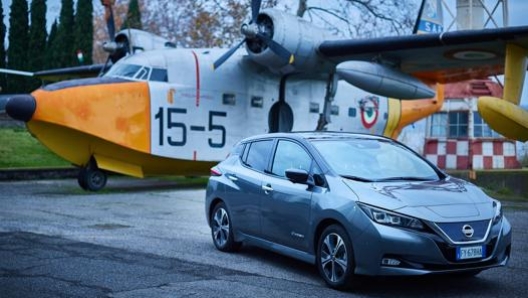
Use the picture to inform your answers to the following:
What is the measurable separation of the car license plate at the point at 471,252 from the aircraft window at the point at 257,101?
14.4 m

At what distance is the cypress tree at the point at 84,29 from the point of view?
33000 mm

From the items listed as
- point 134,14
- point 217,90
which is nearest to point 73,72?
point 217,90

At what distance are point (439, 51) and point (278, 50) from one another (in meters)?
4.25

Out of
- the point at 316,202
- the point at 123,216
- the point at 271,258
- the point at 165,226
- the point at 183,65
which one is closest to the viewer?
the point at 316,202

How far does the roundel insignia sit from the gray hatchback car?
15228 mm

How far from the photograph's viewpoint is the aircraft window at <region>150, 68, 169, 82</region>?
58.9 feet

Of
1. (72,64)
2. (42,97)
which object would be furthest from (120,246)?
(72,64)

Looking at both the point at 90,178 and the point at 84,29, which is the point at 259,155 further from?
the point at 84,29

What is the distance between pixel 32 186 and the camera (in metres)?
19.5

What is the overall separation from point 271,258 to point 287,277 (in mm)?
1244

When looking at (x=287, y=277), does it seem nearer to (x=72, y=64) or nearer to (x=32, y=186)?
(x=32, y=186)

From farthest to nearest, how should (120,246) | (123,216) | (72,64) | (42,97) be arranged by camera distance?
(72,64), (42,97), (123,216), (120,246)

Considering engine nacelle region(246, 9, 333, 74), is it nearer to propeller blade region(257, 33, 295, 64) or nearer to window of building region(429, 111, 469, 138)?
propeller blade region(257, 33, 295, 64)

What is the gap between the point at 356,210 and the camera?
6.20 meters
